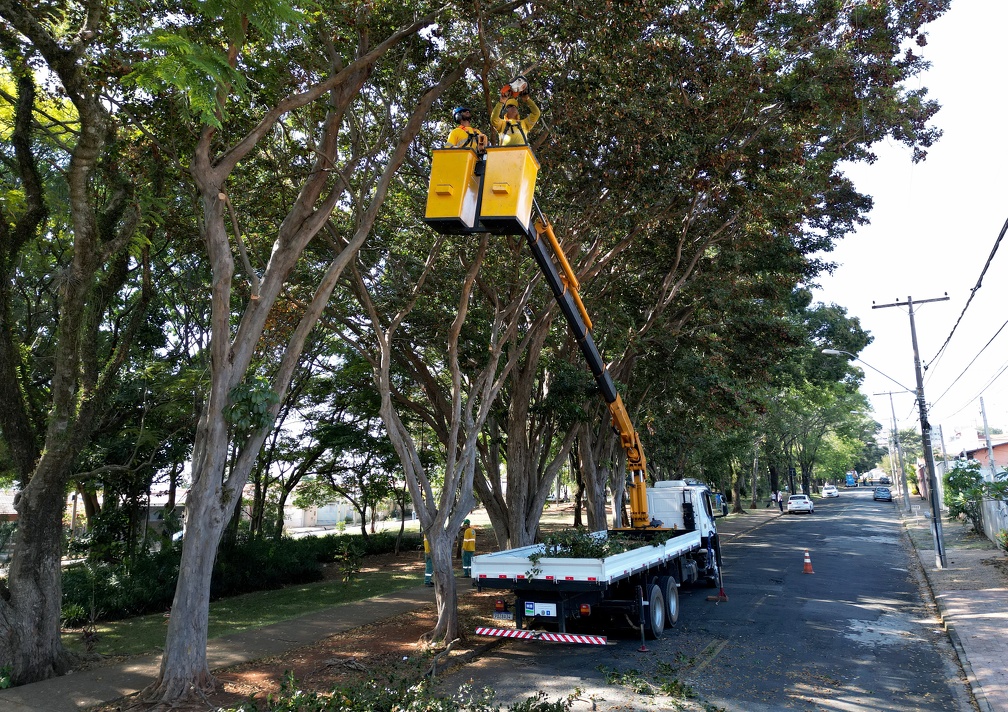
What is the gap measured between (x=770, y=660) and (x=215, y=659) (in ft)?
26.5

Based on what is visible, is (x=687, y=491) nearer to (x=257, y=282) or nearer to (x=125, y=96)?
(x=257, y=282)

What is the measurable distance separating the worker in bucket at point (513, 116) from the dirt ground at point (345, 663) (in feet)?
19.6

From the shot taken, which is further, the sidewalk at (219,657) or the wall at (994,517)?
the wall at (994,517)

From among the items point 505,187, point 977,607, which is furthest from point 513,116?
point 977,607

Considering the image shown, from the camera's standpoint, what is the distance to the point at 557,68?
10227mm

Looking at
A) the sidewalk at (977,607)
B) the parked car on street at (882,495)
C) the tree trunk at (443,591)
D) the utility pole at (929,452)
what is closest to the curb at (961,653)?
the sidewalk at (977,607)

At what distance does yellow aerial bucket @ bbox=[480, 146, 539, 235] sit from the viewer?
→ 667cm

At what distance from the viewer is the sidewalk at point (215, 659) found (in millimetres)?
8148

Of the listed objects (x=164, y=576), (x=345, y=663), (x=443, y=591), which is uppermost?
(x=443, y=591)

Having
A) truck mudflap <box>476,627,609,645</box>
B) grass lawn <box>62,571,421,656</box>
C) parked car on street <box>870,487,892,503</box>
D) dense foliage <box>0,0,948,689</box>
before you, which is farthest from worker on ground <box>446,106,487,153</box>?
parked car on street <box>870,487,892,503</box>

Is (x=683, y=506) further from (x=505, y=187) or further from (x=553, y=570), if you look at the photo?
(x=505, y=187)

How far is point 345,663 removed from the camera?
938 cm

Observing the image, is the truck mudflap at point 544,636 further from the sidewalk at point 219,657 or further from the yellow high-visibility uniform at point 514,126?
the yellow high-visibility uniform at point 514,126

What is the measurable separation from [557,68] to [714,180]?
372 cm
